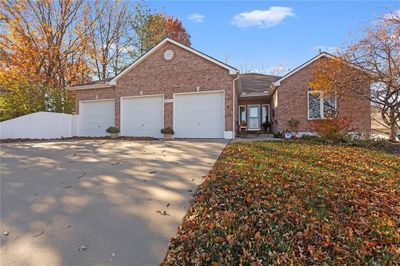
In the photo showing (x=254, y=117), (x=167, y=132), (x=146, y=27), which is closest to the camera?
(x=167, y=132)

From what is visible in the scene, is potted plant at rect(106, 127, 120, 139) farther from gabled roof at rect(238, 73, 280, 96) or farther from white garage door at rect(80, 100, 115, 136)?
gabled roof at rect(238, 73, 280, 96)

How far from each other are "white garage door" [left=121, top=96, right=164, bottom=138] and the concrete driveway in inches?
313

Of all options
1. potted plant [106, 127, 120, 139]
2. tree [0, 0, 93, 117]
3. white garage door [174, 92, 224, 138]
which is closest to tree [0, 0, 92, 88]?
tree [0, 0, 93, 117]

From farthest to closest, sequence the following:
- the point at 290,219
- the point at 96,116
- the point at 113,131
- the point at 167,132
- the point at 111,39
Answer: the point at 111,39, the point at 96,116, the point at 113,131, the point at 167,132, the point at 290,219

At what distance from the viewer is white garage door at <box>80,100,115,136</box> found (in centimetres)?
1580

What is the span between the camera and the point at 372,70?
10930 mm

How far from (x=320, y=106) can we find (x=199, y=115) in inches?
273

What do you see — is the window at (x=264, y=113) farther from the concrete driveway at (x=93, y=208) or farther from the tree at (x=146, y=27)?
the tree at (x=146, y=27)

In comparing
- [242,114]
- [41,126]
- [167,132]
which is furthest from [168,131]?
[242,114]

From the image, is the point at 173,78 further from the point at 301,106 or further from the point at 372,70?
the point at 372,70

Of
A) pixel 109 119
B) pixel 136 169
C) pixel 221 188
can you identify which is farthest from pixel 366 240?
pixel 109 119

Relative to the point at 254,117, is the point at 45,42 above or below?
above

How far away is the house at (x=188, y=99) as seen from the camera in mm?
13242

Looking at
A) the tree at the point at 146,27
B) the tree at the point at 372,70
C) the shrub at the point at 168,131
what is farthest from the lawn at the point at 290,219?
the tree at the point at 146,27
